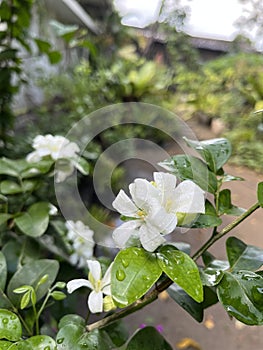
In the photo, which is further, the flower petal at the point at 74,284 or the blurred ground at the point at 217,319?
the blurred ground at the point at 217,319

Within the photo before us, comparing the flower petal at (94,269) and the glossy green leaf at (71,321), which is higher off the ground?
the flower petal at (94,269)

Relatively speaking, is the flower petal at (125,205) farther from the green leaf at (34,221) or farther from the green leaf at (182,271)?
the green leaf at (34,221)

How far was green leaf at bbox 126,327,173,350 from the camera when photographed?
1.22 feet

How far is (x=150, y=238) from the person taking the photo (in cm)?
30

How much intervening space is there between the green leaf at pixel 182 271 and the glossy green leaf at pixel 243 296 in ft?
0.14

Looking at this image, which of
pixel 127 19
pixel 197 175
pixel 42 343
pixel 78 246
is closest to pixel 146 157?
pixel 78 246

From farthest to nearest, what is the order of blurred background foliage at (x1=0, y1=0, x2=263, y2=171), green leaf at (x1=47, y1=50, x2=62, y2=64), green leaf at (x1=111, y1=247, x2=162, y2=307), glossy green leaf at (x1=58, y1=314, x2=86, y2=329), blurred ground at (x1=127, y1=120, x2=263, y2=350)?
blurred background foliage at (x1=0, y1=0, x2=263, y2=171) < green leaf at (x1=47, y1=50, x2=62, y2=64) < blurred ground at (x1=127, y1=120, x2=263, y2=350) < glossy green leaf at (x1=58, y1=314, x2=86, y2=329) < green leaf at (x1=111, y1=247, x2=162, y2=307)

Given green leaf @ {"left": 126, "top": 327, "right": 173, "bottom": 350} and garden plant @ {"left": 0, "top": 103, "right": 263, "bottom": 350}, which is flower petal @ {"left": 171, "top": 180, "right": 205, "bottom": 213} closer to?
garden plant @ {"left": 0, "top": 103, "right": 263, "bottom": 350}

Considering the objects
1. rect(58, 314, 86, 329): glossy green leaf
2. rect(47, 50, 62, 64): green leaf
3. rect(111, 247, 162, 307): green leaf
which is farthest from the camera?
rect(47, 50, 62, 64): green leaf

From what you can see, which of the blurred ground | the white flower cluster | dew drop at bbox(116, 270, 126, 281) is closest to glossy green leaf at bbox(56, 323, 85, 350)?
dew drop at bbox(116, 270, 126, 281)

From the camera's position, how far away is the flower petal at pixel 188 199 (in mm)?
308

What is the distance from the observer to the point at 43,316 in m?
0.59

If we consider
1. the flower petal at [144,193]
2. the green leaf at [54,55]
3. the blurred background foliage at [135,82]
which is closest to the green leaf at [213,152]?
the flower petal at [144,193]

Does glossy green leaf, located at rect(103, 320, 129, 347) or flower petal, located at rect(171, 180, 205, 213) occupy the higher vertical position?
flower petal, located at rect(171, 180, 205, 213)
